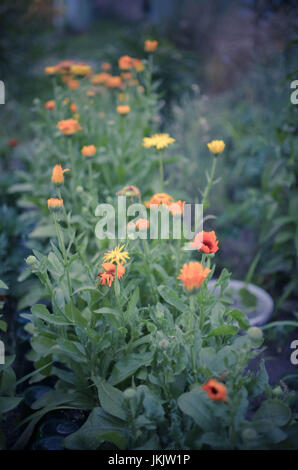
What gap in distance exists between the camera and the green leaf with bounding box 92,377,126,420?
3.51 ft

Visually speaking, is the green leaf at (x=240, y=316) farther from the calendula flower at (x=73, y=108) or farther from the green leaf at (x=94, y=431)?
the calendula flower at (x=73, y=108)

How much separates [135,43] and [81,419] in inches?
137

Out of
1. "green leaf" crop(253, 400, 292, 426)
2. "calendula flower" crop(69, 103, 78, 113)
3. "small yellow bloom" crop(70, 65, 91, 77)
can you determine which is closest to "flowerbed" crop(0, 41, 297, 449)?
"green leaf" crop(253, 400, 292, 426)

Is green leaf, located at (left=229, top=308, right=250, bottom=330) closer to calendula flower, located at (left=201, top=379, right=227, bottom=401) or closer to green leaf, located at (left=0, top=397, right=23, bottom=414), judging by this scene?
calendula flower, located at (left=201, top=379, right=227, bottom=401)

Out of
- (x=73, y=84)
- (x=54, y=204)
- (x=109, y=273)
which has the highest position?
(x=73, y=84)

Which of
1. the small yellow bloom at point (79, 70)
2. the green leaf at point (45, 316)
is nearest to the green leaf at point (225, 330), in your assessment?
the green leaf at point (45, 316)

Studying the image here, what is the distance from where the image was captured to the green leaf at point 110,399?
1.07m

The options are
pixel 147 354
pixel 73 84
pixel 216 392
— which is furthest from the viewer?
pixel 73 84

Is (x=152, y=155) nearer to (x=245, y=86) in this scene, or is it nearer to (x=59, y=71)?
(x=59, y=71)

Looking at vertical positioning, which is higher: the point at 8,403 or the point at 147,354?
the point at 147,354

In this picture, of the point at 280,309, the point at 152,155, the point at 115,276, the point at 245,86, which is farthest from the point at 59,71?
the point at 245,86

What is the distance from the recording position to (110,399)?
1.10m

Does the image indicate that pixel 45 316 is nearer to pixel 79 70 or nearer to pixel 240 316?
pixel 240 316

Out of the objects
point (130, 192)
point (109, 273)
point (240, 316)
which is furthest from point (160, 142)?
point (240, 316)
